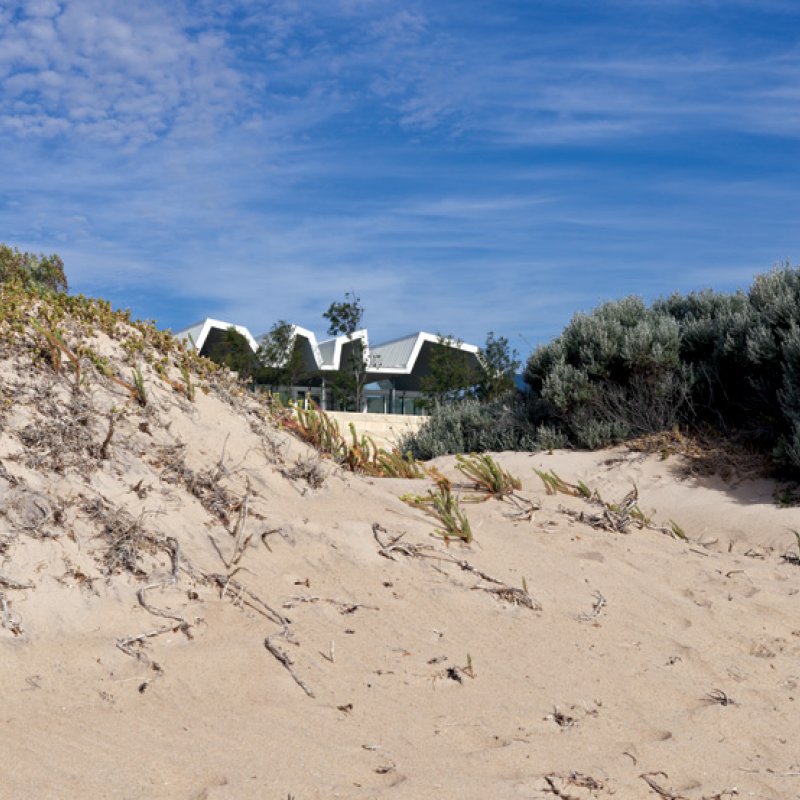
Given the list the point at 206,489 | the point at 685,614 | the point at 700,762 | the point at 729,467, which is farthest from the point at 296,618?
the point at 729,467

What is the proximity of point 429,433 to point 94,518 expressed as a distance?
8542 mm

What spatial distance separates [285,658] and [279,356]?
113 ft

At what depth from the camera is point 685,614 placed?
520cm

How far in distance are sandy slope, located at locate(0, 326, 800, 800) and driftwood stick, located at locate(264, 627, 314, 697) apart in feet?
0.08

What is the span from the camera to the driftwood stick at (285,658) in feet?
12.7

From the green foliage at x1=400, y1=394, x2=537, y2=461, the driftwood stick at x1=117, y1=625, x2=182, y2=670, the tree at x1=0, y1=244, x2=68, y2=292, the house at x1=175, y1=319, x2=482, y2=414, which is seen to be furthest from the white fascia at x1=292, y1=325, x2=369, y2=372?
the driftwood stick at x1=117, y1=625, x2=182, y2=670

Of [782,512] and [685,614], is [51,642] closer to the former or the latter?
[685,614]

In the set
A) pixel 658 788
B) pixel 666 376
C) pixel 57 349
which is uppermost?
pixel 666 376

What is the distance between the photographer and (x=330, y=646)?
4172 millimetres

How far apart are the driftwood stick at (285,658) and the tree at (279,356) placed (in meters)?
33.7

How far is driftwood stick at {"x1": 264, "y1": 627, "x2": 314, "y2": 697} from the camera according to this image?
152 inches

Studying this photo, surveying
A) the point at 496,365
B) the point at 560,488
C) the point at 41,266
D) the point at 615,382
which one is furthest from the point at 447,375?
the point at 560,488

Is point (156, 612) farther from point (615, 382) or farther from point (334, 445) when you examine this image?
point (615, 382)

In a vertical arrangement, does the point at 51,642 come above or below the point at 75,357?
below
